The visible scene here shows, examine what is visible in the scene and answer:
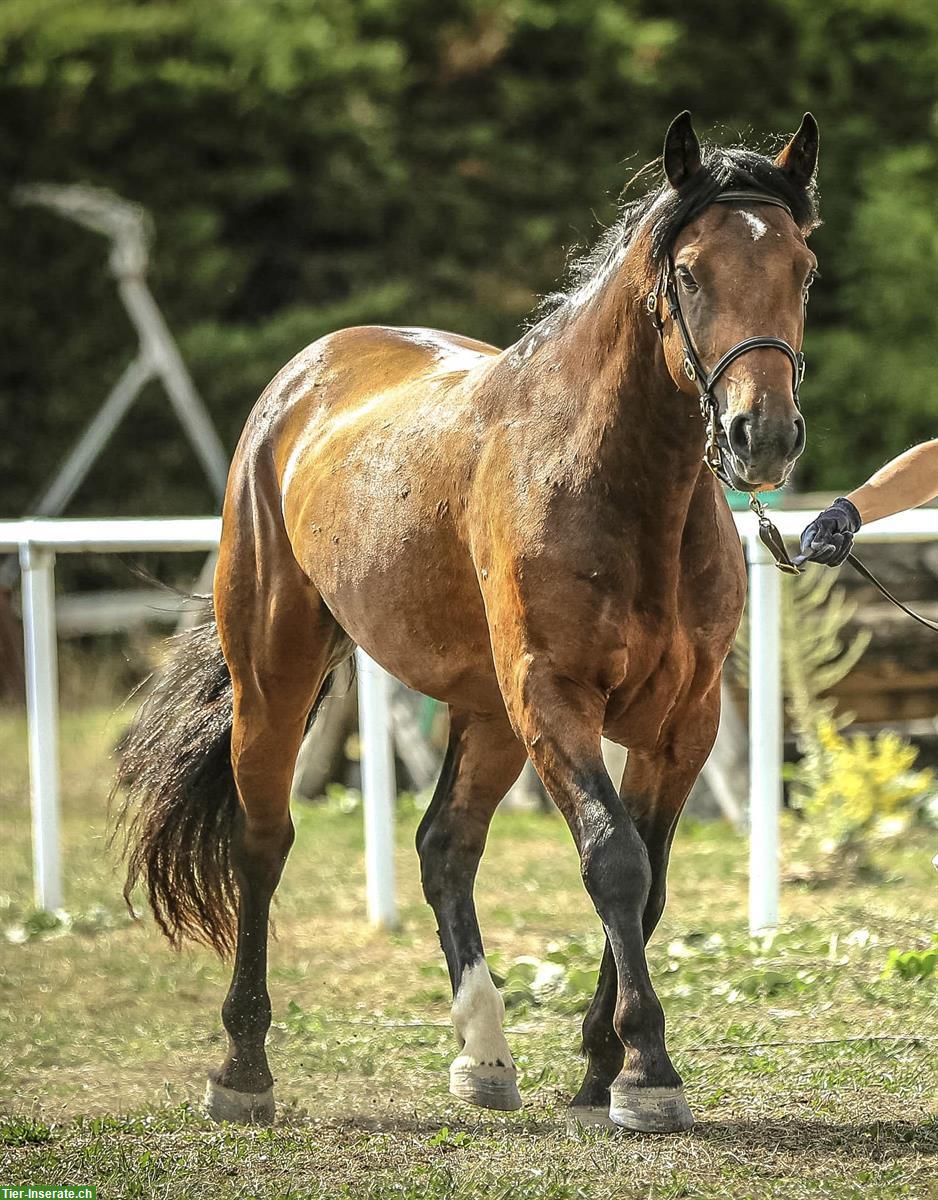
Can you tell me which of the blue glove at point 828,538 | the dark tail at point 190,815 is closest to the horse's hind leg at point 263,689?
the dark tail at point 190,815

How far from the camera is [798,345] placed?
299 centimetres

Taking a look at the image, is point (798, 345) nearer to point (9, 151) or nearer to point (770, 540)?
point (770, 540)

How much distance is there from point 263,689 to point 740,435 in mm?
1815

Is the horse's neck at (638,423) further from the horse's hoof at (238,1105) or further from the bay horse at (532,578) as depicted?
the horse's hoof at (238,1105)

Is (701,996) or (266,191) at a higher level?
(266,191)

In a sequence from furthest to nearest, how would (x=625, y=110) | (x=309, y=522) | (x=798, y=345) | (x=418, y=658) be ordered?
(x=625, y=110) < (x=309, y=522) < (x=418, y=658) < (x=798, y=345)

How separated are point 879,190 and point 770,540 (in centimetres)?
1119

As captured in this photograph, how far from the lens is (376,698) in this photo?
5.73 meters

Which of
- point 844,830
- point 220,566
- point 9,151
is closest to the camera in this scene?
point 220,566

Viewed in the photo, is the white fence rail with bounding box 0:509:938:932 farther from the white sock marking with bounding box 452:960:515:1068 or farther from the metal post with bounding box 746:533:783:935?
the white sock marking with bounding box 452:960:515:1068

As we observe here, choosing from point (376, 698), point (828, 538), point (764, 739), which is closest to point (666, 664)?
point (828, 538)

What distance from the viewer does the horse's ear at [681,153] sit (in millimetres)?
3064

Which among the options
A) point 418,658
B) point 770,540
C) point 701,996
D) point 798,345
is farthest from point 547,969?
point 798,345

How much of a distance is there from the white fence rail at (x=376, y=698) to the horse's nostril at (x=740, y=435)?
210cm
